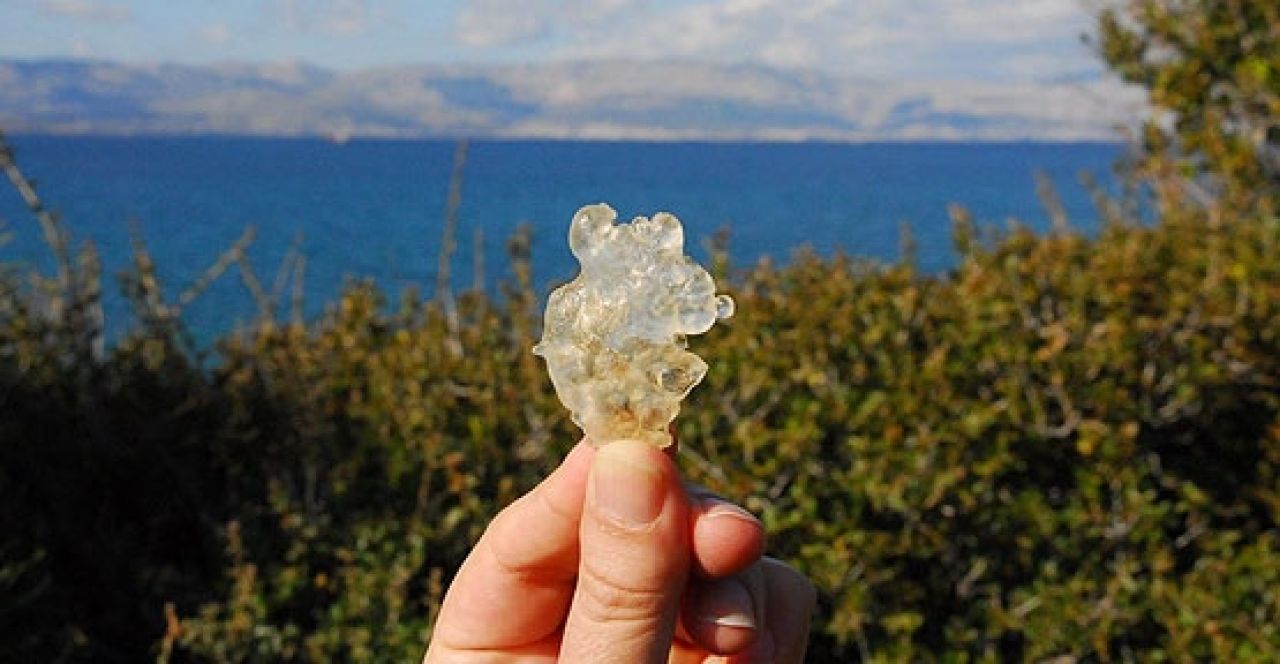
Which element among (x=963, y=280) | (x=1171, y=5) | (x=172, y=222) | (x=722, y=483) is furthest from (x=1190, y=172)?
(x=172, y=222)

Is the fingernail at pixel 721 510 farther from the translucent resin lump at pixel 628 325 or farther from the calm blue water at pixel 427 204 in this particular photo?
the calm blue water at pixel 427 204

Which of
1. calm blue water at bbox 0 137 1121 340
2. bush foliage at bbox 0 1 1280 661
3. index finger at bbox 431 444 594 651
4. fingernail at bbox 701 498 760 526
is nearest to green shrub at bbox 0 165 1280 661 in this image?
bush foliage at bbox 0 1 1280 661

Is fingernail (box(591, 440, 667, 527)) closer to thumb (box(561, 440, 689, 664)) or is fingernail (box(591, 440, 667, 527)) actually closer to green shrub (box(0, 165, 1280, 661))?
thumb (box(561, 440, 689, 664))

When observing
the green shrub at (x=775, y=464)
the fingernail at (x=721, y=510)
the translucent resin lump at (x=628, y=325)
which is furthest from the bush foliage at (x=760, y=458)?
the fingernail at (x=721, y=510)

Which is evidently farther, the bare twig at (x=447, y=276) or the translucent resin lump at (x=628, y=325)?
the bare twig at (x=447, y=276)

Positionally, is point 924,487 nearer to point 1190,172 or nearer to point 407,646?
point 407,646

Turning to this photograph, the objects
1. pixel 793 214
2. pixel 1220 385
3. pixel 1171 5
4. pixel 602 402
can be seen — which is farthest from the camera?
pixel 793 214

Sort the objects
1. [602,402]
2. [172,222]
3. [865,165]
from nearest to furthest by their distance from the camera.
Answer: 1. [602,402]
2. [172,222]
3. [865,165]

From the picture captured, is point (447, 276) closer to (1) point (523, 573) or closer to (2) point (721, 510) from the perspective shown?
(1) point (523, 573)
